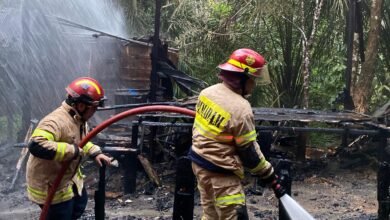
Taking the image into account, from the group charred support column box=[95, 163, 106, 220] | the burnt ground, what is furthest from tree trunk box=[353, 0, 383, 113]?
charred support column box=[95, 163, 106, 220]

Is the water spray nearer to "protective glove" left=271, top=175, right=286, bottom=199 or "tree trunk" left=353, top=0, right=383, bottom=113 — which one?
"protective glove" left=271, top=175, right=286, bottom=199

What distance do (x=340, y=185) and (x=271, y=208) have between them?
1.94 m

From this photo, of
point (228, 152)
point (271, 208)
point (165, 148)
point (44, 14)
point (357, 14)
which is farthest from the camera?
point (357, 14)

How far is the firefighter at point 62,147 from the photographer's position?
11.6 feet

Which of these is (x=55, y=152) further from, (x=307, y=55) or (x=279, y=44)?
(x=279, y=44)

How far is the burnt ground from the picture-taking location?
6.41 m

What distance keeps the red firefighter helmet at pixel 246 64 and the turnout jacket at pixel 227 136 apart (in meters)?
0.18

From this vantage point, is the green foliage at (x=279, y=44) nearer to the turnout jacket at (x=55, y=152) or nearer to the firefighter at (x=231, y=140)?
the firefighter at (x=231, y=140)

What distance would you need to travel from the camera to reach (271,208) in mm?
6703

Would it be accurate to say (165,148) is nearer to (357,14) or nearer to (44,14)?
(44,14)

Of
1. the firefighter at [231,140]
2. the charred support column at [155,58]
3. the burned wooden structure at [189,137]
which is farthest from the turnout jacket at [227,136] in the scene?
the charred support column at [155,58]

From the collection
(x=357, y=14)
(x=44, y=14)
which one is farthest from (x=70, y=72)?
(x=357, y=14)

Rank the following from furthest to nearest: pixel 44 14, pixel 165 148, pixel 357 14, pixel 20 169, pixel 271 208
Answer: pixel 357 14 < pixel 44 14 < pixel 165 148 < pixel 20 169 < pixel 271 208

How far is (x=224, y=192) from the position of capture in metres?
3.73
